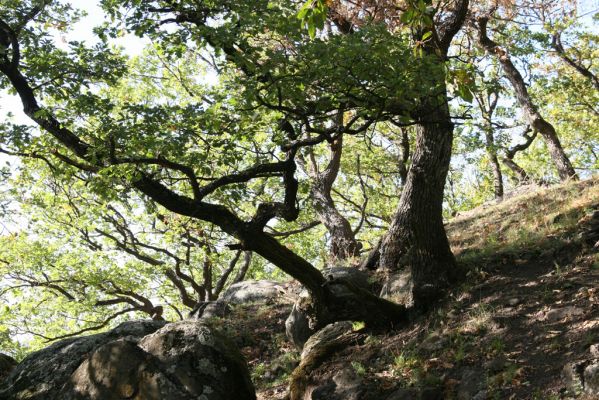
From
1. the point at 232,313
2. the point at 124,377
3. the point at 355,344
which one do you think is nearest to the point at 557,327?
the point at 355,344

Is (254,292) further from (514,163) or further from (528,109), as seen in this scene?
(514,163)

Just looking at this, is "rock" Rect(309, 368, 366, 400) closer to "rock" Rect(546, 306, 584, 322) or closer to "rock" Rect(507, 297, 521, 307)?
"rock" Rect(507, 297, 521, 307)

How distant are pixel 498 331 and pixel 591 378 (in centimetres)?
201

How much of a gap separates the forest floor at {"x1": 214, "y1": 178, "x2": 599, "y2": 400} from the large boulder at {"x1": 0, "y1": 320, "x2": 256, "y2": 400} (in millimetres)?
1488

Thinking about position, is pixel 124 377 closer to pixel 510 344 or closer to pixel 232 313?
pixel 510 344

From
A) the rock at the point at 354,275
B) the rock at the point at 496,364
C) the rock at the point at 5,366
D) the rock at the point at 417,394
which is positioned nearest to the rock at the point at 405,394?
the rock at the point at 417,394

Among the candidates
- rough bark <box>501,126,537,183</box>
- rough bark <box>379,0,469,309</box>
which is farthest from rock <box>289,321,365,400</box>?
rough bark <box>501,126,537,183</box>

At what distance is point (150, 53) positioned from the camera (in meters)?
21.8

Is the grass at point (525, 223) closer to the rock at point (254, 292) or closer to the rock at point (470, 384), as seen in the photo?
the rock at point (470, 384)

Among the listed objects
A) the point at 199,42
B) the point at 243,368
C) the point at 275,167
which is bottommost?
the point at 243,368

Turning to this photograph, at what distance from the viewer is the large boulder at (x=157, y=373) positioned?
700 centimetres

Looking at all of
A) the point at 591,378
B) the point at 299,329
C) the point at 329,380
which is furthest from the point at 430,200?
the point at 591,378

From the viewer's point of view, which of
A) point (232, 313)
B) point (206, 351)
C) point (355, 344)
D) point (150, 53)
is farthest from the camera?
point (150, 53)

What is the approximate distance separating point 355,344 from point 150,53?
17.2 meters
